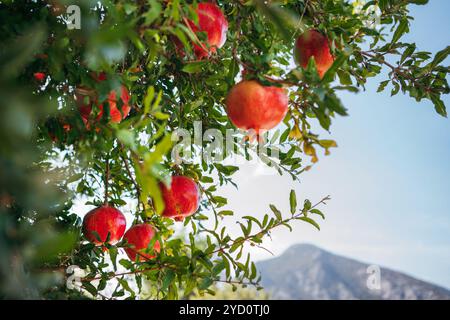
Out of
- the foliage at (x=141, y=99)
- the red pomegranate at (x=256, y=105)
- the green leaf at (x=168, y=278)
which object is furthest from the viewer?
the green leaf at (x=168, y=278)

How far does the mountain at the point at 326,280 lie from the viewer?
18062 millimetres

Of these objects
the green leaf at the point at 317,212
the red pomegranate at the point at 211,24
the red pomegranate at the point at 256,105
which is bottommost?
the green leaf at the point at 317,212

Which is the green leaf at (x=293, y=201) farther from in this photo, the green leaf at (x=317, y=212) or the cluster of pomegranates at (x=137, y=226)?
the cluster of pomegranates at (x=137, y=226)

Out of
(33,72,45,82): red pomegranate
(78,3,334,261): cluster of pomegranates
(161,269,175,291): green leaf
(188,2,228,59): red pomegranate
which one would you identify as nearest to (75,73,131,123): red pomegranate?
(78,3,334,261): cluster of pomegranates

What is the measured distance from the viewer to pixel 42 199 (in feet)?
1.85

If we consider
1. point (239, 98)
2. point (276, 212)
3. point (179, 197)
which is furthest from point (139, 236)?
point (239, 98)

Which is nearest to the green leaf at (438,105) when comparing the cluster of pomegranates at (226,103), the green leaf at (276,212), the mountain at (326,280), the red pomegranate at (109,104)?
the cluster of pomegranates at (226,103)

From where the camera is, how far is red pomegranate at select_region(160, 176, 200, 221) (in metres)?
1.59

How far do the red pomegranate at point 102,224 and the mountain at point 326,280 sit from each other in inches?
683

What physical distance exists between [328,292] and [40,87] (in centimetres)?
2194

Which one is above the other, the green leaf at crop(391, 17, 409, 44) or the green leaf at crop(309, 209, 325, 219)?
the green leaf at crop(391, 17, 409, 44)

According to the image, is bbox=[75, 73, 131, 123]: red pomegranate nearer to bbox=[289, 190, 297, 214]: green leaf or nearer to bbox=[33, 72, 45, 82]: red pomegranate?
bbox=[33, 72, 45, 82]: red pomegranate
